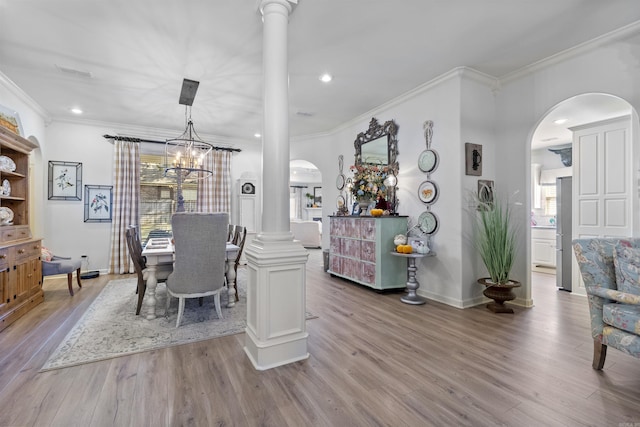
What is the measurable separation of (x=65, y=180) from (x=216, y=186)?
256 cm

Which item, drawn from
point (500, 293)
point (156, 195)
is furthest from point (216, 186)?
point (500, 293)

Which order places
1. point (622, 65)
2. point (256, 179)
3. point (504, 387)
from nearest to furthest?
point (504, 387)
point (622, 65)
point (256, 179)

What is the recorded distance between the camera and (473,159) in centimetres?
366

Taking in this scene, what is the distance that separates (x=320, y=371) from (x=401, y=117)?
366 centimetres

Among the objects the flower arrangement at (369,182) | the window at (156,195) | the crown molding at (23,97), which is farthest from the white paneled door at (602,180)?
the crown molding at (23,97)

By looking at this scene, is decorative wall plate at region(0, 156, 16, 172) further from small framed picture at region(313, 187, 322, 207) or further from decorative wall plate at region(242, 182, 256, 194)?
small framed picture at region(313, 187, 322, 207)

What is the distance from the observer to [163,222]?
620cm

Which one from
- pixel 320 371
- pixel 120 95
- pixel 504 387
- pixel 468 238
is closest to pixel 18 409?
pixel 320 371

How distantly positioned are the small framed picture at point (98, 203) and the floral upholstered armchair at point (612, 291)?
22.6 feet

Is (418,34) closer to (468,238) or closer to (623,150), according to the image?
(468,238)

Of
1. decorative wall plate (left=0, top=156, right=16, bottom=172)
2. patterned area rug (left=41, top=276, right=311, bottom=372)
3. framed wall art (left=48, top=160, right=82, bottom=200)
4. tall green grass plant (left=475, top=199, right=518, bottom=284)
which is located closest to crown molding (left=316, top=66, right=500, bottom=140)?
tall green grass plant (left=475, top=199, right=518, bottom=284)

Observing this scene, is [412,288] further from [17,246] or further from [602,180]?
[17,246]

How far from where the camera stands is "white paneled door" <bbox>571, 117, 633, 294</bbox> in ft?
12.2

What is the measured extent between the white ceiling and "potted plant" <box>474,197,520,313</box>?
6.01 ft
